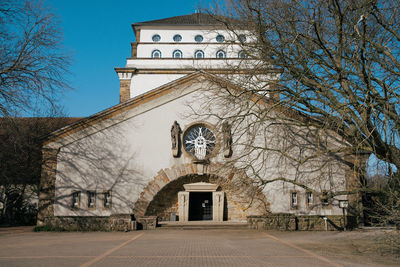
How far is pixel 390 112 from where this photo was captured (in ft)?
32.4

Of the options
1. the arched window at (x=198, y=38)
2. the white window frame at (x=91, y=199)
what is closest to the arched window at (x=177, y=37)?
the arched window at (x=198, y=38)

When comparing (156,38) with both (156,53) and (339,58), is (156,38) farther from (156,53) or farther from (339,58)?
(339,58)

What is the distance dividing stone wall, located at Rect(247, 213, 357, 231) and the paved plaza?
3.07m

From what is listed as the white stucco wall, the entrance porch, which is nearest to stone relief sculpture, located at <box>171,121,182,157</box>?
the entrance porch

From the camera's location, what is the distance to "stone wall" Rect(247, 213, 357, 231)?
18.4 metres

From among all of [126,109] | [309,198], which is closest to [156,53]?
[126,109]

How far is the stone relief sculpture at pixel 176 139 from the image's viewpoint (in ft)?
64.9

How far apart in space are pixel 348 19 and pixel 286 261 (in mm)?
7712

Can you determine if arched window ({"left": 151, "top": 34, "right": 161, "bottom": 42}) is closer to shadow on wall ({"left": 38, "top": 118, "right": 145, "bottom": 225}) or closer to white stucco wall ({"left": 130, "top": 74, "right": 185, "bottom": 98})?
white stucco wall ({"left": 130, "top": 74, "right": 185, "bottom": 98})

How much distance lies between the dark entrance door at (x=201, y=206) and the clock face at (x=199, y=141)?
2.47 m

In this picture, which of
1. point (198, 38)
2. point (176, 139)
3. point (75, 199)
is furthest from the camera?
point (198, 38)

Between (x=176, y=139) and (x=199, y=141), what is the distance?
54.3 inches

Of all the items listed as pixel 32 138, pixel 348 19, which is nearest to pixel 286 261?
pixel 348 19

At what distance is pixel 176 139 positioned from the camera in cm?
1988
